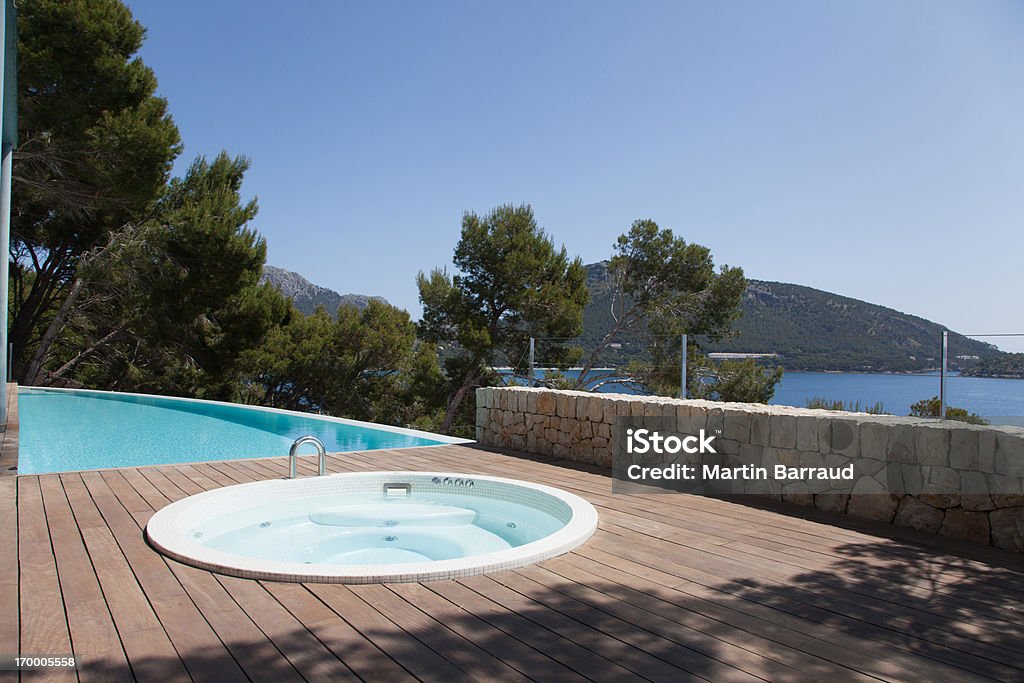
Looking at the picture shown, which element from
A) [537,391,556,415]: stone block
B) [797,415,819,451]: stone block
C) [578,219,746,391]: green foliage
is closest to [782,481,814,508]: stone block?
[797,415,819,451]: stone block

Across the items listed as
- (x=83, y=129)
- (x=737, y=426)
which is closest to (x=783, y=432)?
(x=737, y=426)

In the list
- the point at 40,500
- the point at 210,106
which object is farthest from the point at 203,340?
the point at 40,500

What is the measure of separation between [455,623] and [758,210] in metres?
15.8

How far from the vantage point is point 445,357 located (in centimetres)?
1755

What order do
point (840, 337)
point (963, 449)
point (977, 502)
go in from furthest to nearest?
point (840, 337) → point (963, 449) → point (977, 502)

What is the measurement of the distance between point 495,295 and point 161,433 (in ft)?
32.1

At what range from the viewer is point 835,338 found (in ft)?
24.4

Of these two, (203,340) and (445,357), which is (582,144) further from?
(203,340)

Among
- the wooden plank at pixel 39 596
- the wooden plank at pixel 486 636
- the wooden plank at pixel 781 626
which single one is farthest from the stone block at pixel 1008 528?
the wooden plank at pixel 39 596

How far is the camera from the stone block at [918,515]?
12.6 feet

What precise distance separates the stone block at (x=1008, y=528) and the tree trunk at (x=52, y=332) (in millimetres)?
15870

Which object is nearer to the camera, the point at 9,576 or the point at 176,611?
the point at 176,611

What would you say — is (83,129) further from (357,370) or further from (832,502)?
(832,502)

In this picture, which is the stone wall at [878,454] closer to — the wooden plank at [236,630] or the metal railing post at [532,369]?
the metal railing post at [532,369]
